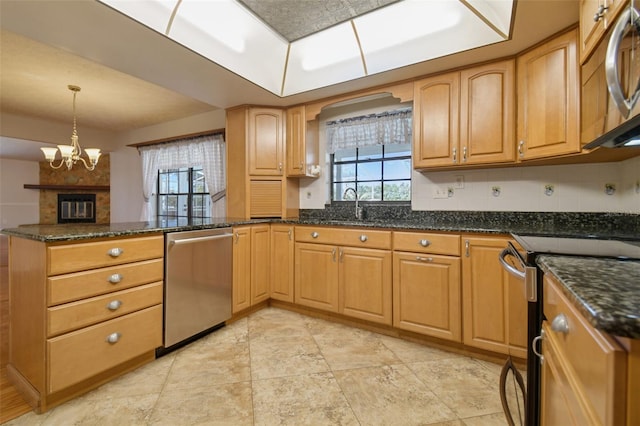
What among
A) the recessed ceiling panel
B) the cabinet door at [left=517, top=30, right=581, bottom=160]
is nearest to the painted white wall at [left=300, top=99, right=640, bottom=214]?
the cabinet door at [left=517, top=30, right=581, bottom=160]

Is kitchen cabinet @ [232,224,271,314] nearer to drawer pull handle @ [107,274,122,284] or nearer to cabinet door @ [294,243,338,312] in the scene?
cabinet door @ [294,243,338,312]

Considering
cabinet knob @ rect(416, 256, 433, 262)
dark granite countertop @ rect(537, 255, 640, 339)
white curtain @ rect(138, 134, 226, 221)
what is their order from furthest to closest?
1. white curtain @ rect(138, 134, 226, 221)
2. cabinet knob @ rect(416, 256, 433, 262)
3. dark granite countertop @ rect(537, 255, 640, 339)

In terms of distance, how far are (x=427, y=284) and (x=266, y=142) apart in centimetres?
214

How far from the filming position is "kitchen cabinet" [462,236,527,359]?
179 cm

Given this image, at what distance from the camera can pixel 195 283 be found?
2.14 m

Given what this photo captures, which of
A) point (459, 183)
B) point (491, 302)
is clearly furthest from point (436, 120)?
point (491, 302)

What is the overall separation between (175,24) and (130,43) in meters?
0.36

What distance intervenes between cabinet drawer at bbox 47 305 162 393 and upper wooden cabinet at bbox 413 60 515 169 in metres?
2.35

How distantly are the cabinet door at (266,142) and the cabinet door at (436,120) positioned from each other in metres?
1.43

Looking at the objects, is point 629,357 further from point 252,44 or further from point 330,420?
point 252,44

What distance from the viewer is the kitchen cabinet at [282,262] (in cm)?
274

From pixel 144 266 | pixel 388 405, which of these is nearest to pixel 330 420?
pixel 388 405

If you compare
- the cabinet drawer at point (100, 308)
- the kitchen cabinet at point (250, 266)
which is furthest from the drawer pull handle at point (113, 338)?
the kitchen cabinet at point (250, 266)

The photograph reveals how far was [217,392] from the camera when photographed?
159 centimetres
